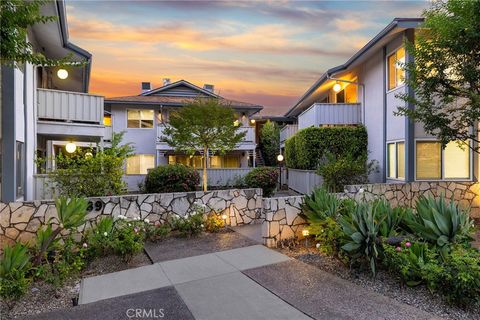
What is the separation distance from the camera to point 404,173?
1138cm

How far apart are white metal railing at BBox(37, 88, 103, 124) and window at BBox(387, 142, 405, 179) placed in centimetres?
1137

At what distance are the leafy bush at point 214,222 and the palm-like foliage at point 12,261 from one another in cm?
448

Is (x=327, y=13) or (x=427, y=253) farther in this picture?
(x=327, y=13)

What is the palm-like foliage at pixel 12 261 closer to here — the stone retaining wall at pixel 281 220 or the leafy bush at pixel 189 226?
the leafy bush at pixel 189 226

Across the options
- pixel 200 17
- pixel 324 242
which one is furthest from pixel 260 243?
pixel 200 17

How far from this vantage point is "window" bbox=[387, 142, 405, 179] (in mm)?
11617

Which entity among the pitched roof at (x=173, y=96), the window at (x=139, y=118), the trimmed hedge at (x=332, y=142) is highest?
the pitched roof at (x=173, y=96)

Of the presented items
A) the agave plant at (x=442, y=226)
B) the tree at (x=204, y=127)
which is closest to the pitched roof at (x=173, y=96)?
the tree at (x=204, y=127)

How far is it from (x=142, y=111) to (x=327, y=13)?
13.1 metres

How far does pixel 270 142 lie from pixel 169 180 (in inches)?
741

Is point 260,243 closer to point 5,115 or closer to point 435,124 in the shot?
point 435,124

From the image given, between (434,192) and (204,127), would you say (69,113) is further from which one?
(434,192)

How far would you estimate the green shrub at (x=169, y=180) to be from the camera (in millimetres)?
11391

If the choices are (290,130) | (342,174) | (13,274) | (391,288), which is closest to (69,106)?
(13,274)
